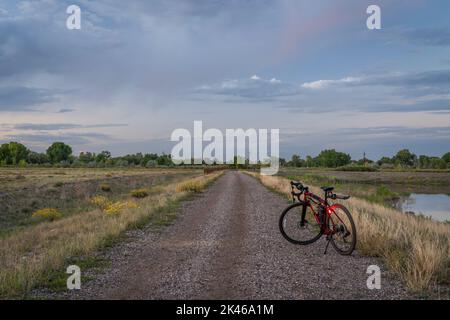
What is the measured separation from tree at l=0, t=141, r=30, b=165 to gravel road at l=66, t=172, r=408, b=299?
179391mm

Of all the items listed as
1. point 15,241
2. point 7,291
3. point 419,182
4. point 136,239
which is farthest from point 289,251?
point 419,182

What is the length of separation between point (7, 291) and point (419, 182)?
69.5m

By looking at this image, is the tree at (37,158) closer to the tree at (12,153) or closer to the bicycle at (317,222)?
the tree at (12,153)

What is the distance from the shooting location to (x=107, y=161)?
646 feet

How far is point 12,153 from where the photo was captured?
175 metres

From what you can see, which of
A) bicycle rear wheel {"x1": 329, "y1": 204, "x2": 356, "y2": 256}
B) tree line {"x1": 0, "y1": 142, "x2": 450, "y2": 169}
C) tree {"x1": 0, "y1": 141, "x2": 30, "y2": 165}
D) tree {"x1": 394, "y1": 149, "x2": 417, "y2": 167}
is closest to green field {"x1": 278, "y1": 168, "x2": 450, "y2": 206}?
bicycle rear wheel {"x1": 329, "y1": 204, "x2": 356, "y2": 256}

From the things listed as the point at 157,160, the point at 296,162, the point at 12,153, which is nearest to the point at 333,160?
the point at 296,162

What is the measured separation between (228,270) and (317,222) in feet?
11.3

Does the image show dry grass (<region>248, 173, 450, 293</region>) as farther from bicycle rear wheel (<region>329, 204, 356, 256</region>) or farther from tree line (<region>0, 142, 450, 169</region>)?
tree line (<region>0, 142, 450, 169</region>)

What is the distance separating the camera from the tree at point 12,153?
565 ft

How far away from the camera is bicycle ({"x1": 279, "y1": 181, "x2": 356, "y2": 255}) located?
958 cm

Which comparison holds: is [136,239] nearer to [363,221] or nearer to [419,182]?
[363,221]

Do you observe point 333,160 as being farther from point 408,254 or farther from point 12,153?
point 408,254
